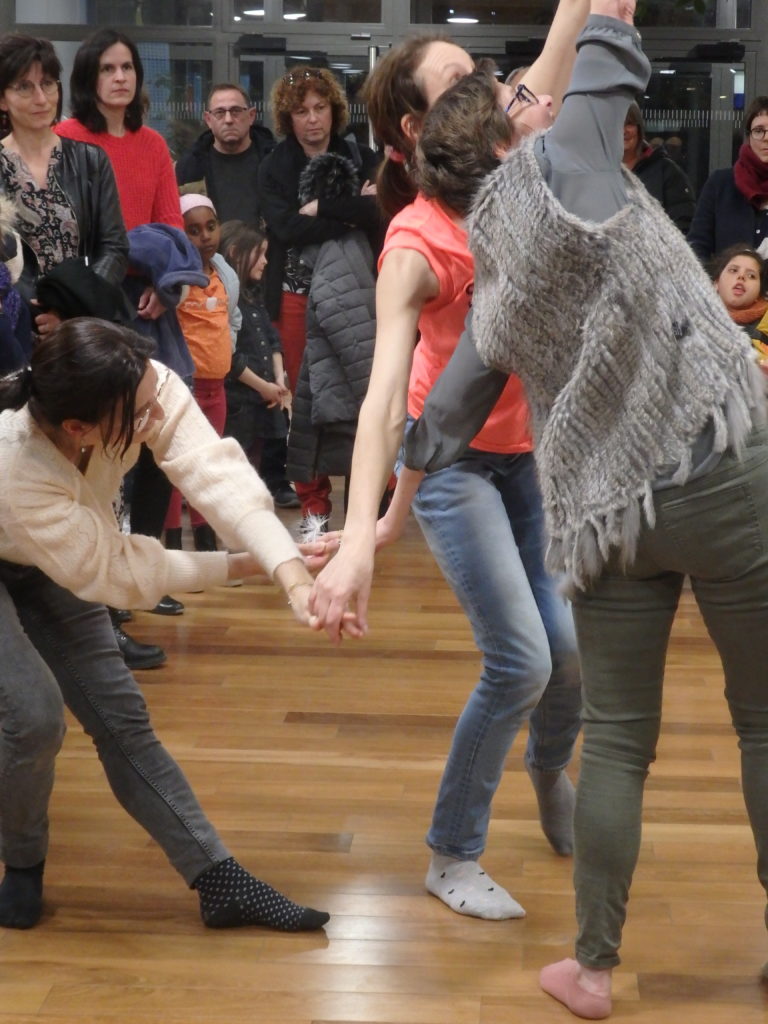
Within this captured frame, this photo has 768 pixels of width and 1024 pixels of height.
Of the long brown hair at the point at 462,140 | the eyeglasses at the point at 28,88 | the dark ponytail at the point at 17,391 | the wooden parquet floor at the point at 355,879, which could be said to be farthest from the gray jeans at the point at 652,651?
the eyeglasses at the point at 28,88

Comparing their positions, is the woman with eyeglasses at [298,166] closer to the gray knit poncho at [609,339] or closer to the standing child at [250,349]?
the standing child at [250,349]

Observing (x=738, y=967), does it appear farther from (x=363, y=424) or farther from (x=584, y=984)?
(x=363, y=424)

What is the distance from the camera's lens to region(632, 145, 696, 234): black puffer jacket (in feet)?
19.0

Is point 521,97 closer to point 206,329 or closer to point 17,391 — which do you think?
point 17,391

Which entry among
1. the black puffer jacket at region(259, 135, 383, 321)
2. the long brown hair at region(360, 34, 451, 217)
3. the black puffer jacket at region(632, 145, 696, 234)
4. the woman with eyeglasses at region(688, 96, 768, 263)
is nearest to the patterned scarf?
the long brown hair at region(360, 34, 451, 217)

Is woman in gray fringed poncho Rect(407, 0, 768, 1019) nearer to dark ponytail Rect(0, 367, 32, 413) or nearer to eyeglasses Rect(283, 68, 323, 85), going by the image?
dark ponytail Rect(0, 367, 32, 413)

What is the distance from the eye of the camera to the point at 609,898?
84.2 inches

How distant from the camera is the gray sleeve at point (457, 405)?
208cm

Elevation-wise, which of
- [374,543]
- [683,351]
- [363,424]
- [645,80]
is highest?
[645,80]

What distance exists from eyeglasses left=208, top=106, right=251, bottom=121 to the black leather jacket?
7.19 ft

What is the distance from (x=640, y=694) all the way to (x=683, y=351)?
0.53 metres

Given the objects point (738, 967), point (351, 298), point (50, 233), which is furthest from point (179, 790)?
point (351, 298)

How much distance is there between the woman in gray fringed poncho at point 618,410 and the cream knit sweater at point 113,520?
0.43 m

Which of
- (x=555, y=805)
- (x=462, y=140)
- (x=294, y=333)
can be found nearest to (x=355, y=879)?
(x=555, y=805)
